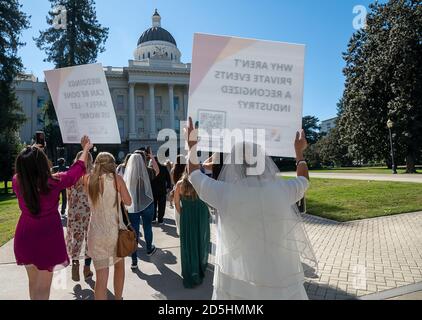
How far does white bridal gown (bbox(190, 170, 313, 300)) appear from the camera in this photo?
2594 millimetres

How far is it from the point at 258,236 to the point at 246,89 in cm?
173

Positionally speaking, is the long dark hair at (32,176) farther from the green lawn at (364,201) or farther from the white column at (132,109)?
the white column at (132,109)

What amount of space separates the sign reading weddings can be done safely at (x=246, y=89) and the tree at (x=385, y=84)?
29029 mm

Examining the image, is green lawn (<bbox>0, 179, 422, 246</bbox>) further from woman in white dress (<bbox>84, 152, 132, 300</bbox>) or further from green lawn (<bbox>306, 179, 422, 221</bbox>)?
woman in white dress (<bbox>84, 152, 132, 300</bbox>)

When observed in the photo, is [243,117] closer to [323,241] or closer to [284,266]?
[284,266]

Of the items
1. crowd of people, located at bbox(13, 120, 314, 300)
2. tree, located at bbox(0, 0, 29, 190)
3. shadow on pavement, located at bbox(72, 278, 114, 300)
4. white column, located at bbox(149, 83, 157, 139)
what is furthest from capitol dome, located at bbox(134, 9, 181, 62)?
crowd of people, located at bbox(13, 120, 314, 300)

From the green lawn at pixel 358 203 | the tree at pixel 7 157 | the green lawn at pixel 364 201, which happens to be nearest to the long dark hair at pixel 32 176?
the green lawn at pixel 358 203

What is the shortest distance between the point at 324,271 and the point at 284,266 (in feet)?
11.8

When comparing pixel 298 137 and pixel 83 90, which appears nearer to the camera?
pixel 298 137

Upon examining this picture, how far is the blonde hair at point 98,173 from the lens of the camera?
13.6 ft

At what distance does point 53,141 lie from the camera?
49.4 m

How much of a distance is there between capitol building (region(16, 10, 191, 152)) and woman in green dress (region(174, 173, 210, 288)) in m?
59.4

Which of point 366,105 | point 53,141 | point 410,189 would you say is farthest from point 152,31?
point 410,189

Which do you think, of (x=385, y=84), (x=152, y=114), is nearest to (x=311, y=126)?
(x=152, y=114)
